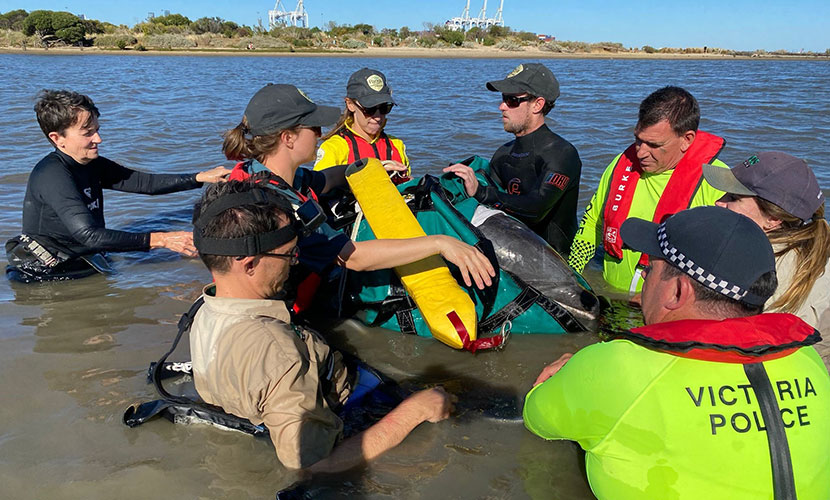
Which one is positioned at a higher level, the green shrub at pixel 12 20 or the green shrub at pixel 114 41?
the green shrub at pixel 12 20

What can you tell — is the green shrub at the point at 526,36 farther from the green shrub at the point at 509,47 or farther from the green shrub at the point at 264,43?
the green shrub at the point at 264,43

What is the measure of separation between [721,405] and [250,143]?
2779 mm

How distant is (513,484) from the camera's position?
287cm

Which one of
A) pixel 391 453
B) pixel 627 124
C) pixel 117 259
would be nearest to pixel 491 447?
pixel 391 453

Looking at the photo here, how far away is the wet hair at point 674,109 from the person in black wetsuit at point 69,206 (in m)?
3.44

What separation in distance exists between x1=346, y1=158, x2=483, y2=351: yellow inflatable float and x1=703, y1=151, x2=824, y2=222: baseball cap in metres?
1.63

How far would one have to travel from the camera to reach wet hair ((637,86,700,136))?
4160 mm

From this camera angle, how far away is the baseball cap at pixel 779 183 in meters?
2.97

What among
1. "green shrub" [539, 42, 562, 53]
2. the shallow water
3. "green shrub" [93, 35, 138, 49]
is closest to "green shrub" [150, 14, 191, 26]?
"green shrub" [93, 35, 138, 49]

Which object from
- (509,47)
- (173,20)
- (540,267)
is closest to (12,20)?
(173,20)

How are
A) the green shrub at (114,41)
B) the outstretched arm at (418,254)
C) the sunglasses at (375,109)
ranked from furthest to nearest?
1. the green shrub at (114,41)
2. the sunglasses at (375,109)
3. the outstretched arm at (418,254)

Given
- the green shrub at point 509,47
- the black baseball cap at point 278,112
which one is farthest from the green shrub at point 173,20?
the black baseball cap at point 278,112

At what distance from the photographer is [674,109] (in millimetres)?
4160

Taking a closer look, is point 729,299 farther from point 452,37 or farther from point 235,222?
point 452,37
